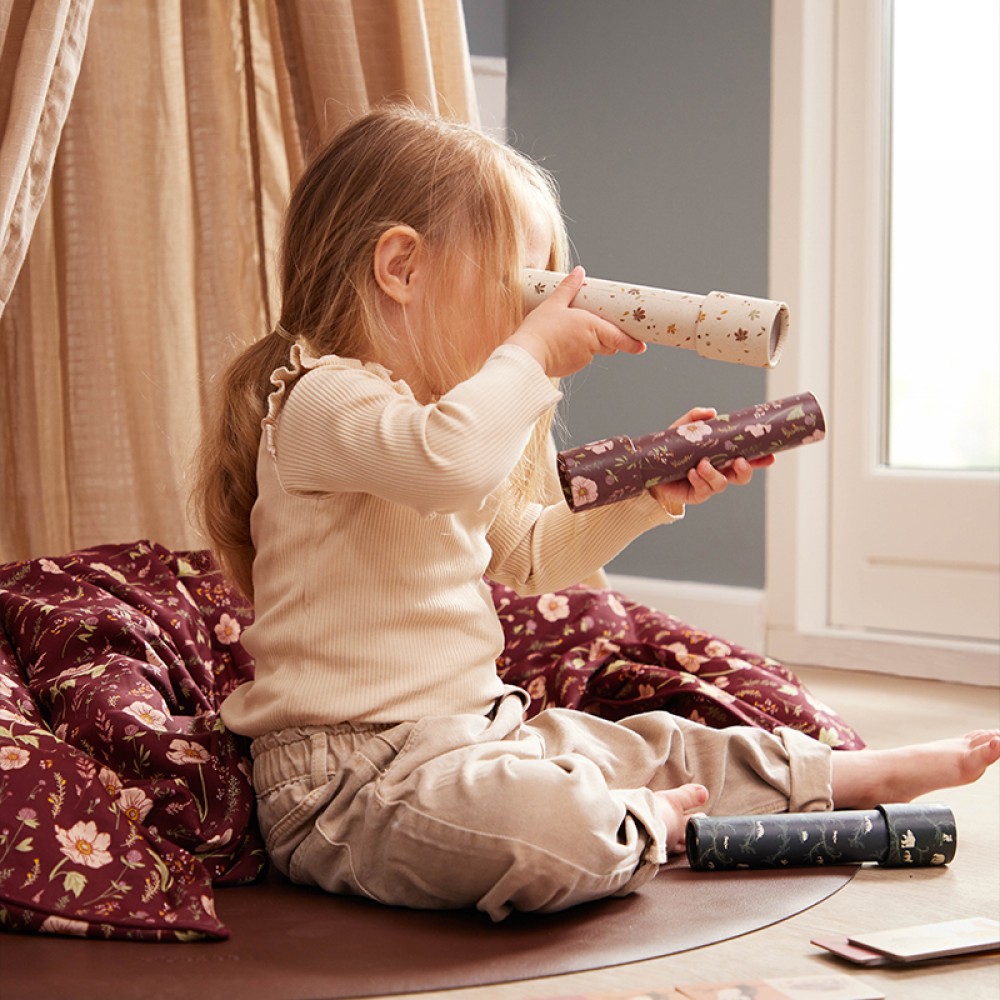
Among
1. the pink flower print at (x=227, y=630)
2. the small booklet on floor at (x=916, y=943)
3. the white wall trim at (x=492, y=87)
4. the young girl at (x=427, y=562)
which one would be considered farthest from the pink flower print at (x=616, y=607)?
the white wall trim at (x=492, y=87)

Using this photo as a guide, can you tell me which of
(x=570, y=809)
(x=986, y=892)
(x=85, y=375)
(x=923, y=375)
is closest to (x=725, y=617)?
(x=923, y=375)

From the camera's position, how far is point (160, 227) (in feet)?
6.24

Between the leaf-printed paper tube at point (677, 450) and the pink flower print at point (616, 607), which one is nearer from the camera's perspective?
the leaf-printed paper tube at point (677, 450)

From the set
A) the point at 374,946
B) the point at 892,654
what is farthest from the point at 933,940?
the point at 892,654

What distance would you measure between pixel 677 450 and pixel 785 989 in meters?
0.47

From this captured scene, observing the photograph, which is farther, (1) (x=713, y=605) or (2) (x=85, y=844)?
(1) (x=713, y=605)

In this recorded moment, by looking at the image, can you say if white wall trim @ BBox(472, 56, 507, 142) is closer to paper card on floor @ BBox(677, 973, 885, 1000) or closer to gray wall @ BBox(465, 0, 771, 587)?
gray wall @ BBox(465, 0, 771, 587)

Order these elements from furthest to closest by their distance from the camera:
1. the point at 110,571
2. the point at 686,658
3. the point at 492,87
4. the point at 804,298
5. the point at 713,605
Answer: the point at 492,87
the point at 713,605
the point at 804,298
the point at 686,658
the point at 110,571

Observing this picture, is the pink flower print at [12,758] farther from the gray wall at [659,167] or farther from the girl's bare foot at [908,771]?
the gray wall at [659,167]

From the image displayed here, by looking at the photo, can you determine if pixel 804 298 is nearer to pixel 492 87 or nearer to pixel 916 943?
pixel 492 87

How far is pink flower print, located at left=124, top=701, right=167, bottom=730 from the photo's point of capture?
1221mm

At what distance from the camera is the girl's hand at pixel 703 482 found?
1227 millimetres

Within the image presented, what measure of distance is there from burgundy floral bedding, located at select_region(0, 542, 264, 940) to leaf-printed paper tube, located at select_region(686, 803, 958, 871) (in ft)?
1.29

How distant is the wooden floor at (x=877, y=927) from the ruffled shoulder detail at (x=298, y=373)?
0.47m
